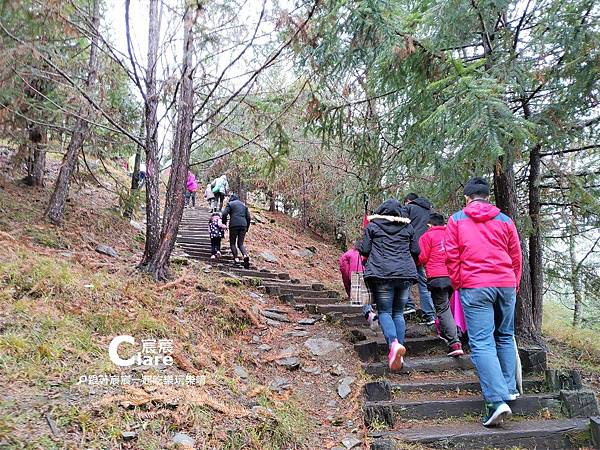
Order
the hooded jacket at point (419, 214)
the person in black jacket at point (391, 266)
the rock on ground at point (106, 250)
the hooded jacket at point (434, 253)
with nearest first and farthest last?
the person in black jacket at point (391, 266), the hooded jacket at point (434, 253), the hooded jacket at point (419, 214), the rock on ground at point (106, 250)

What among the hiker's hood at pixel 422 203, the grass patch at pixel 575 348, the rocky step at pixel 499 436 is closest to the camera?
the rocky step at pixel 499 436

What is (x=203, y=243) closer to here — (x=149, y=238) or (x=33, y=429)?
(x=149, y=238)

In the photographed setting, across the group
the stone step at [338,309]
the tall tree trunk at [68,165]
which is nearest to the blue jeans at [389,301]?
the stone step at [338,309]

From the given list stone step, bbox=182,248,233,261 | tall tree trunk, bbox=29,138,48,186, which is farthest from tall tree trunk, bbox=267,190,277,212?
tall tree trunk, bbox=29,138,48,186

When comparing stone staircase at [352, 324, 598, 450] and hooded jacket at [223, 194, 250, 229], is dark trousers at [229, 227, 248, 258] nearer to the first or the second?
hooded jacket at [223, 194, 250, 229]

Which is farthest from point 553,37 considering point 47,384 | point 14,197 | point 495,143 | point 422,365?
point 14,197

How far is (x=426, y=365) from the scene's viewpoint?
4941 millimetres

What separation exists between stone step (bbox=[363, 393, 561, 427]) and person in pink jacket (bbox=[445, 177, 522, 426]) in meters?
0.24

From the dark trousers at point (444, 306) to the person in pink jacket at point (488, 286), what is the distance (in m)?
1.08

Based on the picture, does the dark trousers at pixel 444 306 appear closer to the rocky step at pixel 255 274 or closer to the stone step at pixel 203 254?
the rocky step at pixel 255 274

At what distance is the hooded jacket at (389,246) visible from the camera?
4609 mm

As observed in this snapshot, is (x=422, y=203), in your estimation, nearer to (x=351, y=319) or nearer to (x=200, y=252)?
(x=351, y=319)

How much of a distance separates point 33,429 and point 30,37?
21.5ft

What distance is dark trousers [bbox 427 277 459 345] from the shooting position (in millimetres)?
5172
